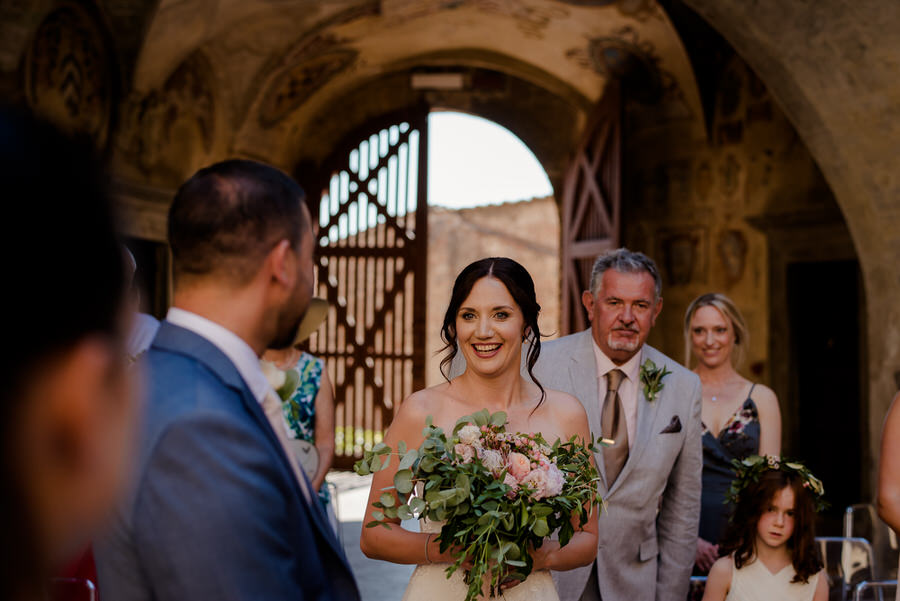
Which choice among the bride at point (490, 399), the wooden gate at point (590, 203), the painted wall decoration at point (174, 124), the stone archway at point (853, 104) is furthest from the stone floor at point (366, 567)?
the painted wall decoration at point (174, 124)

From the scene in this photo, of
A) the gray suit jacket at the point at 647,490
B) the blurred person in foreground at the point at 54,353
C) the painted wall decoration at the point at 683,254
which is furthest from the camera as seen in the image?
the painted wall decoration at the point at 683,254

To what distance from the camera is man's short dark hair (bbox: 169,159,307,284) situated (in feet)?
4.78

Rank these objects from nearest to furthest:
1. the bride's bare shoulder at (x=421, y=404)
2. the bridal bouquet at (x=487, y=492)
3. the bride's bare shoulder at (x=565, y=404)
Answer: the bridal bouquet at (x=487, y=492), the bride's bare shoulder at (x=421, y=404), the bride's bare shoulder at (x=565, y=404)

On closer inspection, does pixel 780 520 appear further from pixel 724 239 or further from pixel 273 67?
pixel 273 67

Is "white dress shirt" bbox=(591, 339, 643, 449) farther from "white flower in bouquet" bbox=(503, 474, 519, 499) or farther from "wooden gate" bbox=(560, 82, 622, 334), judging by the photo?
"wooden gate" bbox=(560, 82, 622, 334)

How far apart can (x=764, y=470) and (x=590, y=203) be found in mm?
8078

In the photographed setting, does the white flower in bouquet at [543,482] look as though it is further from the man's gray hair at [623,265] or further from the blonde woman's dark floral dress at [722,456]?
the blonde woman's dark floral dress at [722,456]

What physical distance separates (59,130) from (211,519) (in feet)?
2.03

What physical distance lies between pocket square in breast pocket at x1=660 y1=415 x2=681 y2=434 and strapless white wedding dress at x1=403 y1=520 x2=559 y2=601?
3.21 feet

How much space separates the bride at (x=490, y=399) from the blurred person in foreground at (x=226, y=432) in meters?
1.37

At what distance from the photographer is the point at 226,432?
1312 mm

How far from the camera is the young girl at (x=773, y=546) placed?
3.78 meters

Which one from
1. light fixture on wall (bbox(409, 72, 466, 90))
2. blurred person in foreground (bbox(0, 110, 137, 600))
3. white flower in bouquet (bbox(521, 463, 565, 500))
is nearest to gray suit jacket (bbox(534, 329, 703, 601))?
white flower in bouquet (bbox(521, 463, 565, 500))

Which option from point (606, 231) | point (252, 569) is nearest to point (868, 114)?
point (606, 231)
